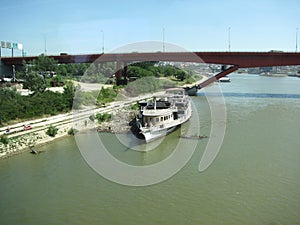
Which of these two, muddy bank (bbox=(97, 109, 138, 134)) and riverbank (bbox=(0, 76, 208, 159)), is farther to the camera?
muddy bank (bbox=(97, 109, 138, 134))

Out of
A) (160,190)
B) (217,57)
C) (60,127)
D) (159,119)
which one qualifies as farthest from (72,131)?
(217,57)

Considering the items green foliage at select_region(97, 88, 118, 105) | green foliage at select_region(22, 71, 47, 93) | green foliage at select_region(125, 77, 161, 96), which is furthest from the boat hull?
green foliage at select_region(125, 77, 161, 96)

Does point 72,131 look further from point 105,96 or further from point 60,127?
point 105,96

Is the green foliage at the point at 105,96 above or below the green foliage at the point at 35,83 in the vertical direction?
below

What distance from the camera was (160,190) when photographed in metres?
10.8

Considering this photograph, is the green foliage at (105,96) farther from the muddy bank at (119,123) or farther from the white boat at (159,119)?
the white boat at (159,119)

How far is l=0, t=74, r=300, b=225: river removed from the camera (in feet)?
29.7

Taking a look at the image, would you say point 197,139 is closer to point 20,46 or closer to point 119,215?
point 119,215

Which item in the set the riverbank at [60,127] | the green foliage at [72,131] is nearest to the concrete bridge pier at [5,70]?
the riverbank at [60,127]

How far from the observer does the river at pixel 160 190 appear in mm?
9039

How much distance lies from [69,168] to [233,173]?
6448 millimetres

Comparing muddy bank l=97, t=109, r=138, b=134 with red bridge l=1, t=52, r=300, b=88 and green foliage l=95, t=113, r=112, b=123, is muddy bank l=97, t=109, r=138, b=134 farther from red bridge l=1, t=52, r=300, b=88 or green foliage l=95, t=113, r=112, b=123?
red bridge l=1, t=52, r=300, b=88

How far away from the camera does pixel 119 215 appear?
914 cm

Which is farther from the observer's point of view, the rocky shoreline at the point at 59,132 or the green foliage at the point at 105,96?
the green foliage at the point at 105,96
